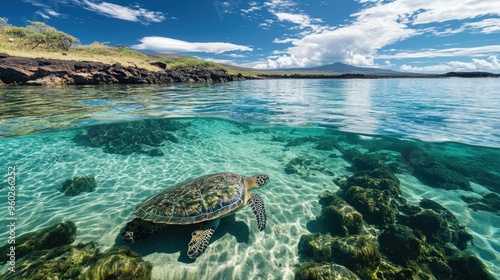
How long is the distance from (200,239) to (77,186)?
22.2 ft

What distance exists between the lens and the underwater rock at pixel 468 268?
16.6 feet

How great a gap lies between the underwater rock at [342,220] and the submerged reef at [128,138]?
10.4 metres

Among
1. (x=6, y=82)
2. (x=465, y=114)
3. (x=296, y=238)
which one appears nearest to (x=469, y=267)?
(x=296, y=238)

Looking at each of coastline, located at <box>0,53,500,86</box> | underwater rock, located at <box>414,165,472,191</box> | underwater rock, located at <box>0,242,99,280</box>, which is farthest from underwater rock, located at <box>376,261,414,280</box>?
coastline, located at <box>0,53,500,86</box>

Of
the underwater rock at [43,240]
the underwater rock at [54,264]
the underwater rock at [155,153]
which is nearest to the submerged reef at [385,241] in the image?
the underwater rock at [54,264]

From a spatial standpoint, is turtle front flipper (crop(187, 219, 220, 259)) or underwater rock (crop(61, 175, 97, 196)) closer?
turtle front flipper (crop(187, 219, 220, 259))

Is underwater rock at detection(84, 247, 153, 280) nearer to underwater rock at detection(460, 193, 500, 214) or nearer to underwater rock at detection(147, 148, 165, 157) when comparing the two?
underwater rock at detection(147, 148, 165, 157)

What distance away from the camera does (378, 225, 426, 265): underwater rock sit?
5.48m

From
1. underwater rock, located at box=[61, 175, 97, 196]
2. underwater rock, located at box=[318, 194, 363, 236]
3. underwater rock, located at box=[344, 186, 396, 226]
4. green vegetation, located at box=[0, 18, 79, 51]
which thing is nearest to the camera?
underwater rock, located at box=[318, 194, 363, 236]

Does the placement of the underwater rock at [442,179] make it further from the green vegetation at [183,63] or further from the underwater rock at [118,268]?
the green vegetation at [183,63]

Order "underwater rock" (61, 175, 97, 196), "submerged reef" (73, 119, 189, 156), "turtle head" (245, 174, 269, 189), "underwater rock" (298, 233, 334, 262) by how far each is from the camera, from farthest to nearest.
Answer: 1. "submerged reef" (73, 119, 189, 156)
2. "underwater rock" (61, 175, 97, 196)
3. "turtle head" (245, 174, 269, 189)
4. "underwater rock" (298, 233, 334, 262)

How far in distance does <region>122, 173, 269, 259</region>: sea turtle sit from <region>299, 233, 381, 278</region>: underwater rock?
1525 millimetres

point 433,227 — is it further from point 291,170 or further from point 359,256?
point 291,170

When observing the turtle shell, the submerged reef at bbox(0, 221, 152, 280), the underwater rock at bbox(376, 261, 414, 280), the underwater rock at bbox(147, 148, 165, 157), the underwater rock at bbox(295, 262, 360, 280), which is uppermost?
the turtle shell
